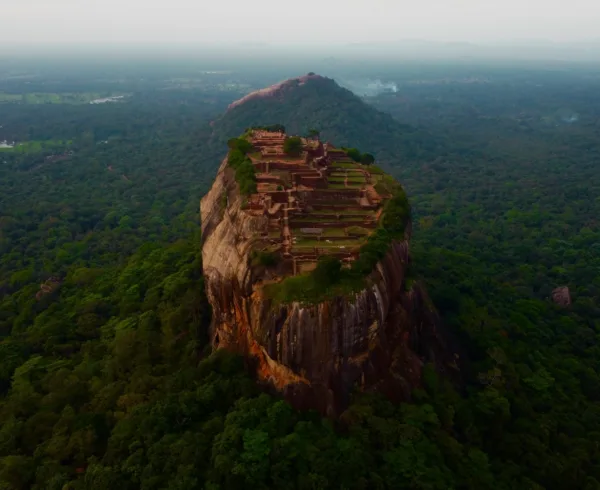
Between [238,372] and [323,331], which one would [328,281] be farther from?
[238,372]

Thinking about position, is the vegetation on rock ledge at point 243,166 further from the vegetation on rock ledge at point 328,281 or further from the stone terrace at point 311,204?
the vegetation on rock ledge at point 328,281

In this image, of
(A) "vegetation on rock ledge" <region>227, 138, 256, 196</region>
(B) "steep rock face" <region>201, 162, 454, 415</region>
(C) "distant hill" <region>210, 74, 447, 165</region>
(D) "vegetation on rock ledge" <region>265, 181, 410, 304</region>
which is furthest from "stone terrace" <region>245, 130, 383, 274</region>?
(C) "distant hill" <region>210, 74, 447, 165</region>

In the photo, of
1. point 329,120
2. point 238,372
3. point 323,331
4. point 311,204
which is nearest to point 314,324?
point 323,331

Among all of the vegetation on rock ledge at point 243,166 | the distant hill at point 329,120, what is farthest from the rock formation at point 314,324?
the distant hill at point 329,120

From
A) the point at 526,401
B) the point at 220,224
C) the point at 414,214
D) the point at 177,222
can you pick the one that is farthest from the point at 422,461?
the point at 414,214

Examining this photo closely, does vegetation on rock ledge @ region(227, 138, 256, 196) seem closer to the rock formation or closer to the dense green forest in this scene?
the rock formation

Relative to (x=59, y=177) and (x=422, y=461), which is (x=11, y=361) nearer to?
(x=422, y=461)
